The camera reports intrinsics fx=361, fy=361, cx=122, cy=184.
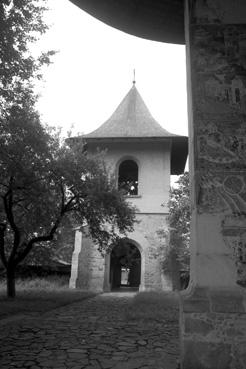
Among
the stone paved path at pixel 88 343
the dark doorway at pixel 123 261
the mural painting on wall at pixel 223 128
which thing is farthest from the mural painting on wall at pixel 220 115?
the dark doorway at pixel 123 261

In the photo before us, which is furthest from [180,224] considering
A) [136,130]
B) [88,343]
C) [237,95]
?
[237,95]

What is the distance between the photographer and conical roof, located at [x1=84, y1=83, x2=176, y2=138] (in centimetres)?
2052

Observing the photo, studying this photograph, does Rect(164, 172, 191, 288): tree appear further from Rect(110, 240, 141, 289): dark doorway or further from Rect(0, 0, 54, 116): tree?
Rect(0, 0, 54, 116): tree

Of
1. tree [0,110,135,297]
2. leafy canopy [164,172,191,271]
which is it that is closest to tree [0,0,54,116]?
tree [0,110,135,297]

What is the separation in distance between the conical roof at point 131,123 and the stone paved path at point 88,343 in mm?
14131

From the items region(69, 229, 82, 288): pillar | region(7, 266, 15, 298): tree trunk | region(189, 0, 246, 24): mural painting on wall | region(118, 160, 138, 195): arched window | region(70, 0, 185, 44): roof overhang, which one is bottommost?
region(7, 266, 15, 298): tree trunk

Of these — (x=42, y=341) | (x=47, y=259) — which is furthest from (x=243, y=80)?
(x=47, y=259)

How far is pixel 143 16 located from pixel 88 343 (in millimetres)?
4805

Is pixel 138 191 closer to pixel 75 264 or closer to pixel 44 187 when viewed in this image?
pixel 75 264

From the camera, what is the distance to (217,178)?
3855 mm

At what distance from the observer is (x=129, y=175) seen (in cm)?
2162

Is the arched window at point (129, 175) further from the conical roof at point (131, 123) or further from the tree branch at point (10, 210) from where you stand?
the tree branch at point (10, 210)

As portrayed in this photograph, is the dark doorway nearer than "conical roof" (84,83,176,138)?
Yes

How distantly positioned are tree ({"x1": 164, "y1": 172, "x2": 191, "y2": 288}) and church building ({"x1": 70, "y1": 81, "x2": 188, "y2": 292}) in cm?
55
